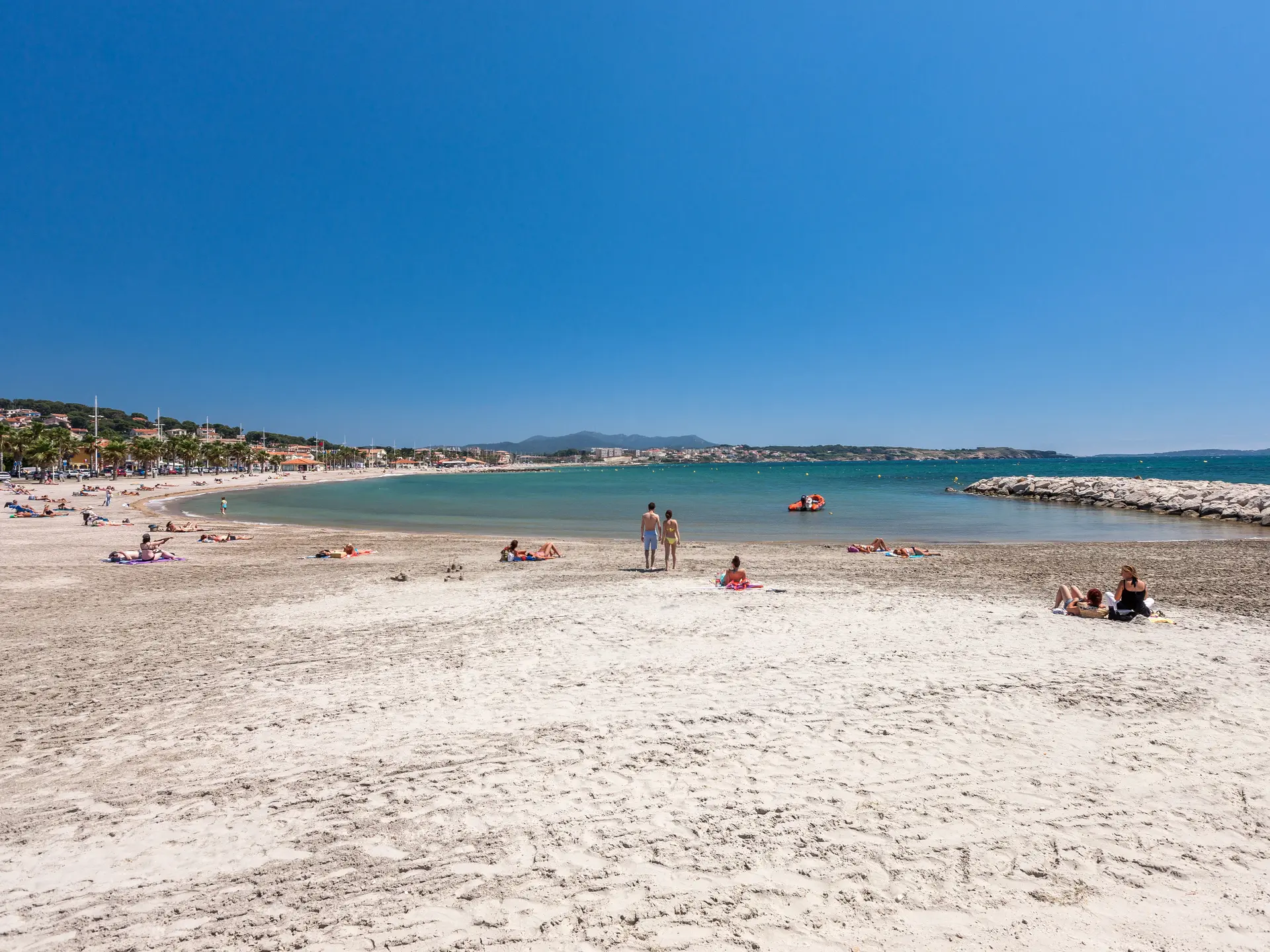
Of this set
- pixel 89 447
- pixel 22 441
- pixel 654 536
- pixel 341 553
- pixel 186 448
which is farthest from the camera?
pixel 186 448

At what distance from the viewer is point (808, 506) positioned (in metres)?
39.4

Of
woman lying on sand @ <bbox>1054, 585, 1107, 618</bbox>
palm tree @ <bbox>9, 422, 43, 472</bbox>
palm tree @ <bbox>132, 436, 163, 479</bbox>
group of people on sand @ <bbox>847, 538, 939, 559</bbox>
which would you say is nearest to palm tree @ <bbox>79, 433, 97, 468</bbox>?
palm tree @ <bbox>132, 436, 163, 479</bbox>

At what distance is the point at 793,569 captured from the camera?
52.8 ft

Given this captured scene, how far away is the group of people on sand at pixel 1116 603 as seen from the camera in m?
9.91

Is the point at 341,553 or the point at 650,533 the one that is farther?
the point at 341,553

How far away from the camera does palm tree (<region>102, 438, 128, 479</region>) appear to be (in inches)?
3164

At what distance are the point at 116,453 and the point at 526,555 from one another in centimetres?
8963

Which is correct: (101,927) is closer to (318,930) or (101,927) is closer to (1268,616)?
(318,930)

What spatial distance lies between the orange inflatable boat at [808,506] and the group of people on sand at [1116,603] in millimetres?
28417

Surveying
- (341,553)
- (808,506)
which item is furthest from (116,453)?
(808,506)

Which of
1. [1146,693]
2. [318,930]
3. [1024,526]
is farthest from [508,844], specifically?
[1024,526]

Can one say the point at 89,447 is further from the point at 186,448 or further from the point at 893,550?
the point at 893,550

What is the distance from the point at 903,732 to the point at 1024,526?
30.0 m

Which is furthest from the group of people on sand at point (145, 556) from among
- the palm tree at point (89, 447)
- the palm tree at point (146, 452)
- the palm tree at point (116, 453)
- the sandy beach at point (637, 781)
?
the palm tree at point (89, 447)
